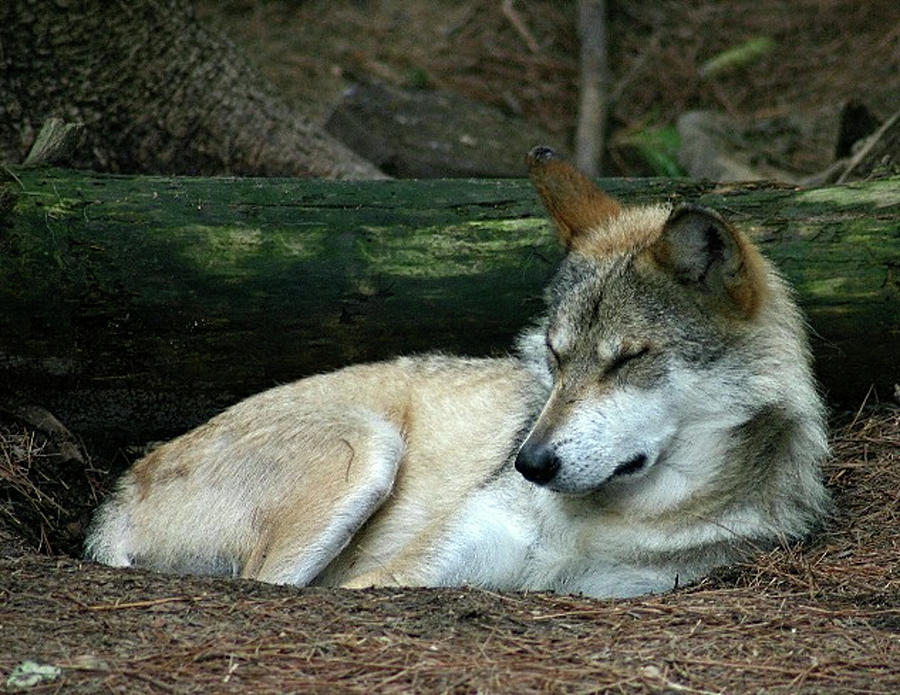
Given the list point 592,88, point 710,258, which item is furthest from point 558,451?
point 592,88

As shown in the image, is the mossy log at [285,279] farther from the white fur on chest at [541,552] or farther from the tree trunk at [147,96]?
the tree trunk at [147,96]

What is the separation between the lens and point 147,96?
8.17 metres

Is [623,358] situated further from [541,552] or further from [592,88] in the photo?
[592,88]

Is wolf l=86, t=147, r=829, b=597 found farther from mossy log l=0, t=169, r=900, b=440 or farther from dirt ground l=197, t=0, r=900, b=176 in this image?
dirt ground l=197, t=0, r=900, b=176

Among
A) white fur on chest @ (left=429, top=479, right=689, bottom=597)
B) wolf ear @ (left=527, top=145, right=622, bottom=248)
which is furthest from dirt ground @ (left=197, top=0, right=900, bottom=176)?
white fur on chest @ (left=429, top=479, right=689, bottom=597)

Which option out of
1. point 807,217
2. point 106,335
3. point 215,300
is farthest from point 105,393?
point 807,217

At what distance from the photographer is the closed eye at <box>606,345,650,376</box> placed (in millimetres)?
4848

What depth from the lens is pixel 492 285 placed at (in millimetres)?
6219

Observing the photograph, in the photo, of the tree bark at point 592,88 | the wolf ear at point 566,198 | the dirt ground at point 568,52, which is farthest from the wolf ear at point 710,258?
the dirt ground at point 568,52

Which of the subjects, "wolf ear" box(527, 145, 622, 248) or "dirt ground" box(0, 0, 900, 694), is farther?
"wolf ear" box(527, 145, 622, 248)

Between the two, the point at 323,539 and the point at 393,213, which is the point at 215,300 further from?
the point at 323,539

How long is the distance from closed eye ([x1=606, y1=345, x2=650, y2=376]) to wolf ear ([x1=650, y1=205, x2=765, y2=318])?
35 cm

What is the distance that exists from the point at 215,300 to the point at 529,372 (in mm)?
1729

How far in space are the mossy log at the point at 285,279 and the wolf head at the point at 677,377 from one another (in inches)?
40.7
